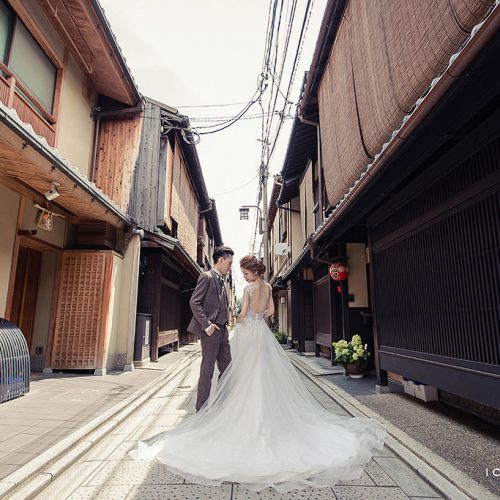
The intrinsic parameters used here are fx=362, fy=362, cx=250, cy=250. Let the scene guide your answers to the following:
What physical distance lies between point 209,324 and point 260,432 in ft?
4.40

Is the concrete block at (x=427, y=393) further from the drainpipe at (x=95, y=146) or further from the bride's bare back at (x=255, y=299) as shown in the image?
the drainpipe at (x=95, y=146)

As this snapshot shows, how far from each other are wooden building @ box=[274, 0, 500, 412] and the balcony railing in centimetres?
585

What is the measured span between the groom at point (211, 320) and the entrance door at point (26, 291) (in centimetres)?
573

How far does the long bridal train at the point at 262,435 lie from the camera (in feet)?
9.57

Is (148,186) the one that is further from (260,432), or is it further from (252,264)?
(260,432)

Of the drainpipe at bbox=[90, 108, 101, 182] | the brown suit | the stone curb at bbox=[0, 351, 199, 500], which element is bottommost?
the stone curb at bbox=[0, 351, 199, 500]

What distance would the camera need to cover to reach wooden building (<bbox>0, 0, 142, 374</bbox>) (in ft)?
21.2

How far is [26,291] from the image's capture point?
832 centimetres

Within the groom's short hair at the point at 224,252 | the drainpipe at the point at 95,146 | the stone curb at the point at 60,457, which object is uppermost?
the drainpipe at the point at 95,146

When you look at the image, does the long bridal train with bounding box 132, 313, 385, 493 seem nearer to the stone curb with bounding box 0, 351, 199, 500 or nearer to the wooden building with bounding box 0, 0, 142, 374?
the stone curb with bounding box 0, 351, 199, 500

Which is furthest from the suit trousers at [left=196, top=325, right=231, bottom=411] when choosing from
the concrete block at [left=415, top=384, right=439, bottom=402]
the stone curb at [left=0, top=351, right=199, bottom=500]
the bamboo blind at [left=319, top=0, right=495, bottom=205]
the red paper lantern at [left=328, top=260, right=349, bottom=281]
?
the red paper lantern at [left=328, top=260, right=349, bottom=281]

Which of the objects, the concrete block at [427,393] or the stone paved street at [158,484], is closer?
the stone paved street at [158,484]

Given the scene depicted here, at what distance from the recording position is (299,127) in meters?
11.1

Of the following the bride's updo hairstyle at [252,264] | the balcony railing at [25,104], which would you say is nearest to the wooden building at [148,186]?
the balcony railing at [25,104]
